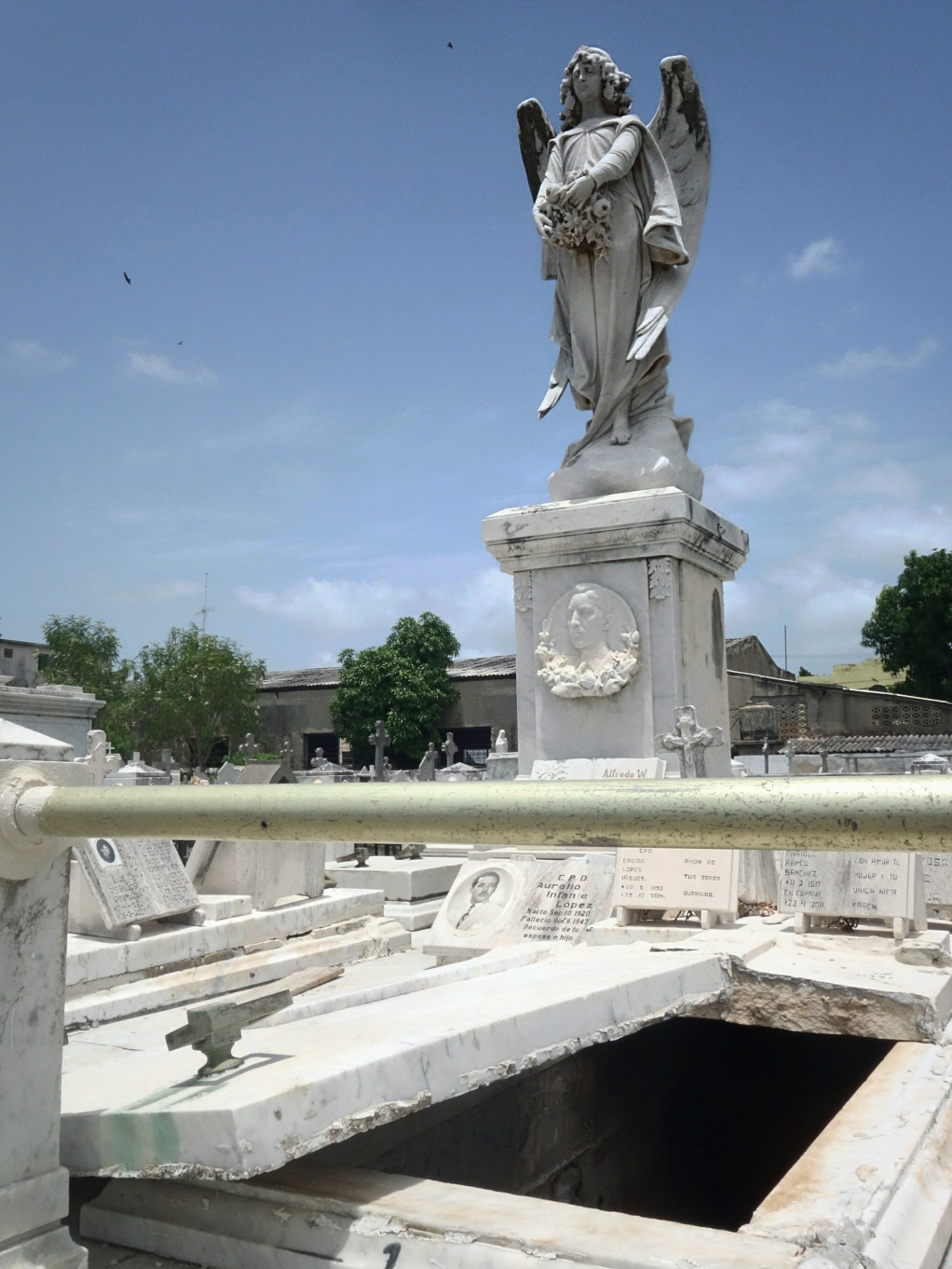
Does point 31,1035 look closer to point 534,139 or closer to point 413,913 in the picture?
point 413,913

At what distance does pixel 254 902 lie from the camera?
17.7 ft

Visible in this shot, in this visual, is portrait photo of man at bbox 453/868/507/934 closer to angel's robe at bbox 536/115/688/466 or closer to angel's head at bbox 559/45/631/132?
angel's robe at bbox 536/115/688/466

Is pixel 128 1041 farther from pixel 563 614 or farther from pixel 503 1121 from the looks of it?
pixel 563 614

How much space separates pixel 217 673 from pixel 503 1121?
138 feet

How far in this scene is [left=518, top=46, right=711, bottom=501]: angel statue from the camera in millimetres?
7566

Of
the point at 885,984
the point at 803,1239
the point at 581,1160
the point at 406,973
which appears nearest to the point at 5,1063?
the point at 803,1239

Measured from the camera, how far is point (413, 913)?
19.7ft

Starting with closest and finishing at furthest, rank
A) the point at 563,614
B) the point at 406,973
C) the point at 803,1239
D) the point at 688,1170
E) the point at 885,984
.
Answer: the point at 803,1239
the point at 885,984
the point at 688,1170
the point at 406,973
the point at 563,614

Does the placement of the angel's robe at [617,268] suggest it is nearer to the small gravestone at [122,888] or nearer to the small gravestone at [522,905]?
the small gravestone at [522,905]

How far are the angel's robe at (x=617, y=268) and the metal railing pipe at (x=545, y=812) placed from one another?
657 cm

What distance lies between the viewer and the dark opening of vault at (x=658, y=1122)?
2.80 m

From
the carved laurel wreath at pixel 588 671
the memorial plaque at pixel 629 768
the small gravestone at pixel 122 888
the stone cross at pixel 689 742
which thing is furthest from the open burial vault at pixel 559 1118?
the carved laurel wreath at pixel 588 671

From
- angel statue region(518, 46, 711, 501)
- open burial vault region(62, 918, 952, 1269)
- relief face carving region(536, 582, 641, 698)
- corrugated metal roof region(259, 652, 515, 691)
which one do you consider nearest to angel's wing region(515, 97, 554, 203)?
angel statue region(518, 46, 711, 501)

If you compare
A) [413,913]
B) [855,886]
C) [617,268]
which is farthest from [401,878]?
[617,268]
